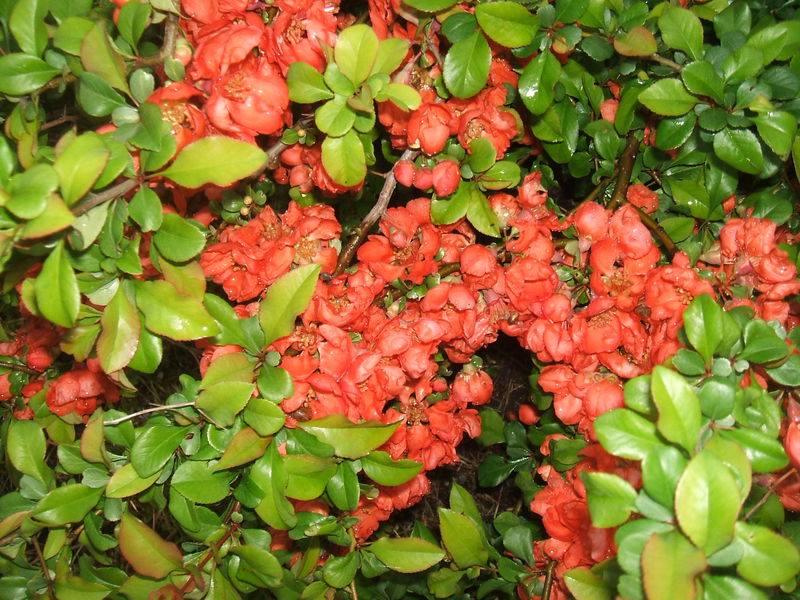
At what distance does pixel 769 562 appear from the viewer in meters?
0.53

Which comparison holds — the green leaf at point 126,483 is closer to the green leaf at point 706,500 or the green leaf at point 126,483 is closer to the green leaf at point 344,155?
the green leaf at point 344,155

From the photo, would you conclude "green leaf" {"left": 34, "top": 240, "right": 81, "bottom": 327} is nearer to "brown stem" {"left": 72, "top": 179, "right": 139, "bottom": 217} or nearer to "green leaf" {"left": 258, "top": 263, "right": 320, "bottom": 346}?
"brown stem" {"left": 72, "top": 179, "right": 139, "bottom": 217}

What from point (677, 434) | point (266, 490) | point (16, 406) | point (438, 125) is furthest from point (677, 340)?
point (16, 406)

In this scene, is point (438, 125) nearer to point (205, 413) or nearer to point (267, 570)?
point (205, 413)

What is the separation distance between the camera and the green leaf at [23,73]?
0.76m

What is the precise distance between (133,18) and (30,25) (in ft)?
0.40

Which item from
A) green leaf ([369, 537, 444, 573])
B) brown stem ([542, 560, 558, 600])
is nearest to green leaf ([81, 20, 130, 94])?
green leaf ([369, 537, 444, 573])

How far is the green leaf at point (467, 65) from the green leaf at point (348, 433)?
452 millimetres

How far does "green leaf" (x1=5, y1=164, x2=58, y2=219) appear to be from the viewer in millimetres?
550

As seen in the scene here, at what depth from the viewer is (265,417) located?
795 millimetres

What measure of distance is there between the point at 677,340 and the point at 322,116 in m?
0.53

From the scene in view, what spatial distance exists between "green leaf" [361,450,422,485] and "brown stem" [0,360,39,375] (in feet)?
2.39

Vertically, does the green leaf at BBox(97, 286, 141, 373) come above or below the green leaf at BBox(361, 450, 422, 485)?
above

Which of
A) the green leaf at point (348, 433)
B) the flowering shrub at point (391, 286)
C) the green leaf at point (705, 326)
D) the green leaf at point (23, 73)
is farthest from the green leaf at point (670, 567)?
the green leaf at point (23, 73)
